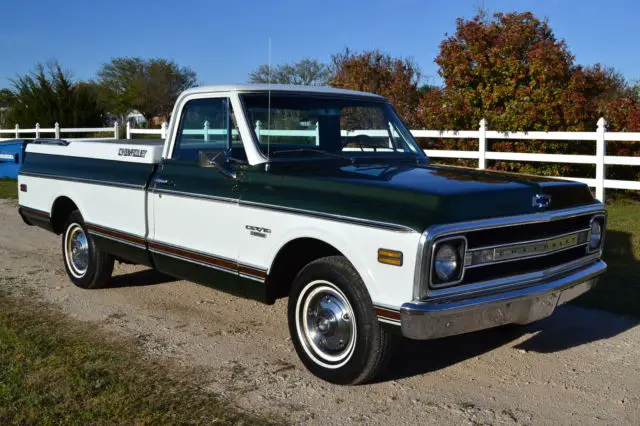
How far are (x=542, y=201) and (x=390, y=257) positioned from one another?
116cm

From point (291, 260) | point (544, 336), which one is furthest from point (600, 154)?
point (291, 260)

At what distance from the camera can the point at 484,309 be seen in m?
4.02

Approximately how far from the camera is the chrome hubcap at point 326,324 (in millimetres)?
4393

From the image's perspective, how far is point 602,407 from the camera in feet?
13.6

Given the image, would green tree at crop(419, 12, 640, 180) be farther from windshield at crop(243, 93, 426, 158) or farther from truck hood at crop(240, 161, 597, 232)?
A: truck hood at crop(240, 161, 597, 232)

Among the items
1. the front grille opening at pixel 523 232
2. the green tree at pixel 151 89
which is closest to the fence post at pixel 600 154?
the front grille opening at pixel 523 232

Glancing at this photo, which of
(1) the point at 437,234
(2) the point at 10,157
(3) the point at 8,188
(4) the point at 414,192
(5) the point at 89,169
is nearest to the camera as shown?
(1) the point at 437,234

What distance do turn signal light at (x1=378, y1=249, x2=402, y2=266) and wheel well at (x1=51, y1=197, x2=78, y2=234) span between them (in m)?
4.20

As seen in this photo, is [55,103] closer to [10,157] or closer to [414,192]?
[10,157]

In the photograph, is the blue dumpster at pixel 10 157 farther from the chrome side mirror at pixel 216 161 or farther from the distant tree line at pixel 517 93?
the chrome side mirror at pixel 216 161

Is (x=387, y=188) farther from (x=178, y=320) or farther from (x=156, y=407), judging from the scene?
(x=178, y=320)

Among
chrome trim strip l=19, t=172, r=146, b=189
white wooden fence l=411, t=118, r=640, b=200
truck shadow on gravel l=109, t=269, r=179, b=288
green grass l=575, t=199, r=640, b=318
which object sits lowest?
truck shadow on gravel l=109, t=269, r=179, b=288

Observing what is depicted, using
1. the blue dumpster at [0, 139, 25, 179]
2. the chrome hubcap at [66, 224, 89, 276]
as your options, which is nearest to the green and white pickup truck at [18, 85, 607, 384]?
the chrome hubcap at [66, 224, 89, 276]

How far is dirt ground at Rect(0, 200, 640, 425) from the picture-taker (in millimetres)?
4109
